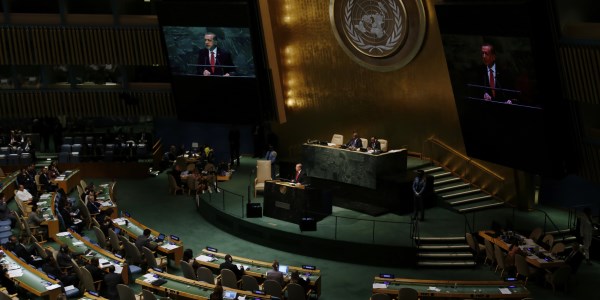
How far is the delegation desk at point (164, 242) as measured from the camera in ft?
62.0

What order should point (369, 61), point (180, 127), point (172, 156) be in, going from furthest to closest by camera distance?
1. point (180, 127)
2. point (172, 156)
3. point (369, 61)

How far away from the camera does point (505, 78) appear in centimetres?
1867

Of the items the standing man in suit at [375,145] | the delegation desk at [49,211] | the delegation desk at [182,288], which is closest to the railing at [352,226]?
the standing man in suit at [375,145]

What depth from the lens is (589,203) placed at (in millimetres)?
23000

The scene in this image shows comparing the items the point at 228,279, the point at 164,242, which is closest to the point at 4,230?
the point at 164,242

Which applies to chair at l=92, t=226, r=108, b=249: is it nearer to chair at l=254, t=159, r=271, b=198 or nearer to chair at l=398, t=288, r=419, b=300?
chair at l=254, t=159, r=271, b=198

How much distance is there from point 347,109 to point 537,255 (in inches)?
371

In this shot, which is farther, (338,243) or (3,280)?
(338,243)

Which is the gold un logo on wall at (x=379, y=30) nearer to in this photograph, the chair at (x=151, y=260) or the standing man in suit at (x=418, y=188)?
the standing man in suit at (x=418, y=188)

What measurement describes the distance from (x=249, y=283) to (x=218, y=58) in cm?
992

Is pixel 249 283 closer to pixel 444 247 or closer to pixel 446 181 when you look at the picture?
pixel 444 247

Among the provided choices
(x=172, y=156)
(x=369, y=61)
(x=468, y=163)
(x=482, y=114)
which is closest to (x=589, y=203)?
(x=468, y=163)

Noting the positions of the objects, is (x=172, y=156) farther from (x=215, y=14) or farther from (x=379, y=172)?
(x=379, y=172)

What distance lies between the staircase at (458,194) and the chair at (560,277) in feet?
15.7
